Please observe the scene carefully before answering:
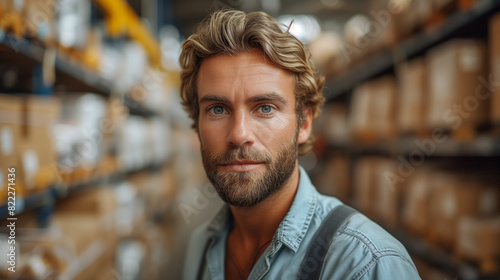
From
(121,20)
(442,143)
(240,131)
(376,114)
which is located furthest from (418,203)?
(121,20)

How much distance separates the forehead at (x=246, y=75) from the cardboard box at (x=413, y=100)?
1487 mm

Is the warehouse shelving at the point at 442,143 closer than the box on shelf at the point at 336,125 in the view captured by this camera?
Yes

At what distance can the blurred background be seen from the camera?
1.69 m

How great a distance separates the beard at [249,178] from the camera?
1099 mm

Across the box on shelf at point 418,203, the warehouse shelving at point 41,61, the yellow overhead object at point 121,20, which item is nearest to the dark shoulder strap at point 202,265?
the warehouse shelving at point 41,61

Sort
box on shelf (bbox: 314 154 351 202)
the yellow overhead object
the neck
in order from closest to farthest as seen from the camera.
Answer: the neck, the yellow overhead object, box on shelf (bbox: 314 154 351 202)

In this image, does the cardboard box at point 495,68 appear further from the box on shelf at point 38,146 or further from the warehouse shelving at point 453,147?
the box on shelf at point 38,146

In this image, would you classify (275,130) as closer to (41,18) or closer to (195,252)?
(195,252)

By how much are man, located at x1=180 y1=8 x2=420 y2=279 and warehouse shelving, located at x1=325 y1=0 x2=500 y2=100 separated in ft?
2.06

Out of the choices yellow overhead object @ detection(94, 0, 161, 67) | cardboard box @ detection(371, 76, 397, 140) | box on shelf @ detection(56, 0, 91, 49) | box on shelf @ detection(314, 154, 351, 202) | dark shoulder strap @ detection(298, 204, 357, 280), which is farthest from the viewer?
box on shelf @ detection(314, 154, 351, 202)

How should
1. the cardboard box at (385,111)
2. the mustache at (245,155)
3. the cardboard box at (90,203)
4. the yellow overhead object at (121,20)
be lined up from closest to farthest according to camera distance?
the mustache at (245,155) → the cardboard box at (90,203) → the cardboard box at (385,111) → the yellow overhead object at (121,20)

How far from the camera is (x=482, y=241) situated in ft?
5.48

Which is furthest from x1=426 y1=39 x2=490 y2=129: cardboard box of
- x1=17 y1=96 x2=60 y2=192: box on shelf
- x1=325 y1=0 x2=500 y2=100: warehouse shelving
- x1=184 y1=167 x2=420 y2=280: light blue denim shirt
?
x1=17 y1=96 x2=60 y2=192: box on shelf

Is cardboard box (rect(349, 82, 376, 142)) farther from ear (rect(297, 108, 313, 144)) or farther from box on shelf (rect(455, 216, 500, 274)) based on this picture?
ear (rect(297, 108, 313, 144))
